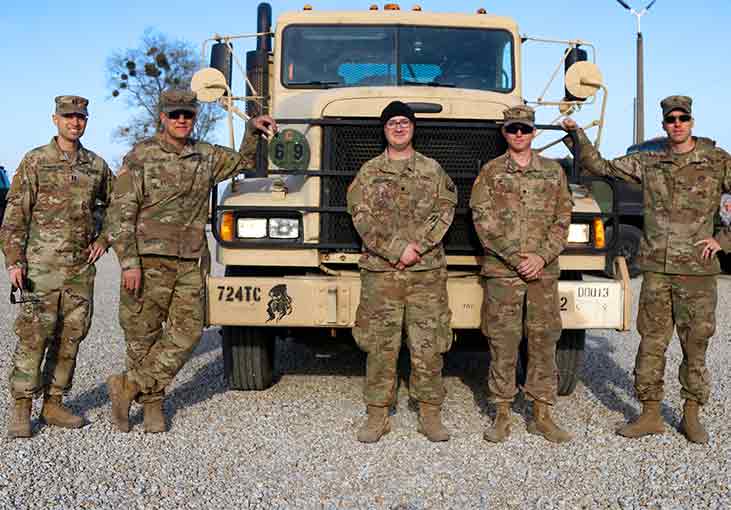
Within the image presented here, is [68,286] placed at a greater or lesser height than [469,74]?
lesser

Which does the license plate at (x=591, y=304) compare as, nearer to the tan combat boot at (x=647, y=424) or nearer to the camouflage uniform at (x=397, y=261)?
the tan combat boot at (x=647, y=424)

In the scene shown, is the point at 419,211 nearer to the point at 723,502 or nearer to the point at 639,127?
the point at 723,502

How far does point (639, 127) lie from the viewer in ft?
78.2

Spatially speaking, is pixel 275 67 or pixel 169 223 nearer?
pixel 169 223

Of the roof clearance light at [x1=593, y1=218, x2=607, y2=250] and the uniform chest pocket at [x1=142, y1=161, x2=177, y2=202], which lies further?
the roof clearance light at [x1=593, y1=218, x2=607, y2=250]

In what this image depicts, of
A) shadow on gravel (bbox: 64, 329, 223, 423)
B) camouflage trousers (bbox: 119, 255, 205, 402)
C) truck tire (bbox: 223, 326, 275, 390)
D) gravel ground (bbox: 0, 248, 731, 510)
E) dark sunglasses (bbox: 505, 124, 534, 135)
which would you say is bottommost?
gravel ground (bbox: 0, 248, 731, 510)

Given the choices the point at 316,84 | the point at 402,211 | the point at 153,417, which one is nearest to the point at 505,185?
the point at 402,211

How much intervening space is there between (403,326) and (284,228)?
931mm

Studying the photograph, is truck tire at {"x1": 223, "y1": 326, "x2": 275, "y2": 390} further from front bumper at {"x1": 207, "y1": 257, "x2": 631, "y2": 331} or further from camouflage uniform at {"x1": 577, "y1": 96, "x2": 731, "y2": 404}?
camouflage uniform at {"x1": 577, "y1": 96, "x2": 731, "y2": 404}

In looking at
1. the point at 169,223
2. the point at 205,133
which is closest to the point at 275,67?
the point at 169,223

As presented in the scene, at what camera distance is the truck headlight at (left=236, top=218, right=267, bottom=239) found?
4902 mm

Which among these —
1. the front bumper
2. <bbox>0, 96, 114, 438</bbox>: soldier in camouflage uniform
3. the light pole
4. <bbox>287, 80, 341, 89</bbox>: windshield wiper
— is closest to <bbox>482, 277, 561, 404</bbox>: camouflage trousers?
the front bumper

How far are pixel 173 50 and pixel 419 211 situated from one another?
3098 centimetres

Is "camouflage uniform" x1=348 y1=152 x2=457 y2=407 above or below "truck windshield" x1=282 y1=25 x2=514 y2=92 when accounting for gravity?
below
